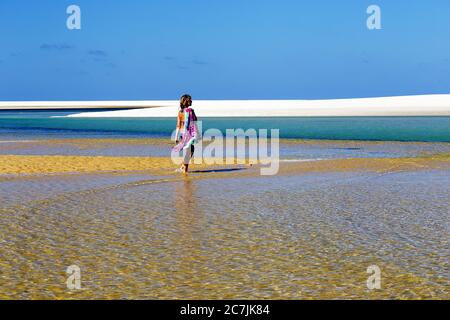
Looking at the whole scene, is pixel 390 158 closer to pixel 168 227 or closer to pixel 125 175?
pixel 125 175

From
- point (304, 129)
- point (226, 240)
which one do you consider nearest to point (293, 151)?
point (226, 240)

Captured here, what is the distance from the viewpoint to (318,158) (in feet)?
76.7

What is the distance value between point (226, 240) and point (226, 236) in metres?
0.27

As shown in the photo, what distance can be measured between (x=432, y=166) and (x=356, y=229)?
11196 mm

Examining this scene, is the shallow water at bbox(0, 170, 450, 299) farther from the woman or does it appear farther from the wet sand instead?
the woman

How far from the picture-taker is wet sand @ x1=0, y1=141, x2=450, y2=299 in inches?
270

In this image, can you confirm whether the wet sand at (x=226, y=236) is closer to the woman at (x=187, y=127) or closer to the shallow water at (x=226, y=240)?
the shallow water at (x=226, y=240)

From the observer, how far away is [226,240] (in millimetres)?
9031

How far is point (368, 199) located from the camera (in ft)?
42.4

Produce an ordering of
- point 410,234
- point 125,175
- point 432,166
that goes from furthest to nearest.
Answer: point 432,166 → point 125,175 → point 410,234

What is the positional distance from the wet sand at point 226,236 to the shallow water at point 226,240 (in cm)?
2

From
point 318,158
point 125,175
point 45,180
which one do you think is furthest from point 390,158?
point 45,180
